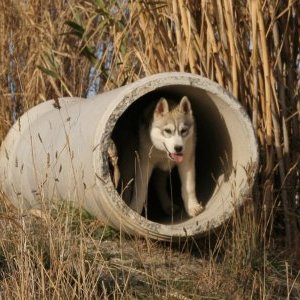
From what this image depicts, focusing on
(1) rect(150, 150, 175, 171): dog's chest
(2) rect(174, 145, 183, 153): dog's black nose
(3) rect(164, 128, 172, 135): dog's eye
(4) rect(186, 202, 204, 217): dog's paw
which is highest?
(3) rect(164, 128, 172, 135): dog's eye

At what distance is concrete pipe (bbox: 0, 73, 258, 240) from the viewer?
4.21m

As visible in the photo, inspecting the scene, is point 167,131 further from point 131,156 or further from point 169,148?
point 131,156

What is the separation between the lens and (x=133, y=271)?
152 inches

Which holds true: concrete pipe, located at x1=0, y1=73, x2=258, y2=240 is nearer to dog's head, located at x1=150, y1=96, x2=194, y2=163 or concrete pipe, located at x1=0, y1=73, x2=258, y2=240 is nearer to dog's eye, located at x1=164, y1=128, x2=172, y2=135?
dog's head, located at x1=150, y1=96, x2=194, y2=163

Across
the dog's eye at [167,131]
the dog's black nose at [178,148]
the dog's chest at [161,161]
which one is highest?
the dog's eye at [167,131]

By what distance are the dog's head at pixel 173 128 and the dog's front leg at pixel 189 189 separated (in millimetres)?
81

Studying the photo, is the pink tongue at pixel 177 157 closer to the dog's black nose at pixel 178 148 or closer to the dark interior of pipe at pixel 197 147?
the dog's black nose at pixel 178 148

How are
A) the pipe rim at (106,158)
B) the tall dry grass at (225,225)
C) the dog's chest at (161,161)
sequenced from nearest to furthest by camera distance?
the tall dry grass at (225,225)
the pipe rim at (106,158)
the dog's chest at (161,161)

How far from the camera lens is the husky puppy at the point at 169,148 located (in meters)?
4.76

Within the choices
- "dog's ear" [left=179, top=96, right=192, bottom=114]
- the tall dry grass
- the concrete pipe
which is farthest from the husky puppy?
the tall dry grass

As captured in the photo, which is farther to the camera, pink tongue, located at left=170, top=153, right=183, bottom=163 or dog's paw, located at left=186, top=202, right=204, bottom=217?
pink tongue, located at left=170, top=153, right=183, bottom=163

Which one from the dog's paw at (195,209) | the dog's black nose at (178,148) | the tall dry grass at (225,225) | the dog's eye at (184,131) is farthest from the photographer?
the dog's eye at (184,131)

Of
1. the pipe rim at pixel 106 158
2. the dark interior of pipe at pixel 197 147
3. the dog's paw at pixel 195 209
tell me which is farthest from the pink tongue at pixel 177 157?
the pipe rim at pixel 106 158

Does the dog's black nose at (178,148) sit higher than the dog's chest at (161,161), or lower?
higher
